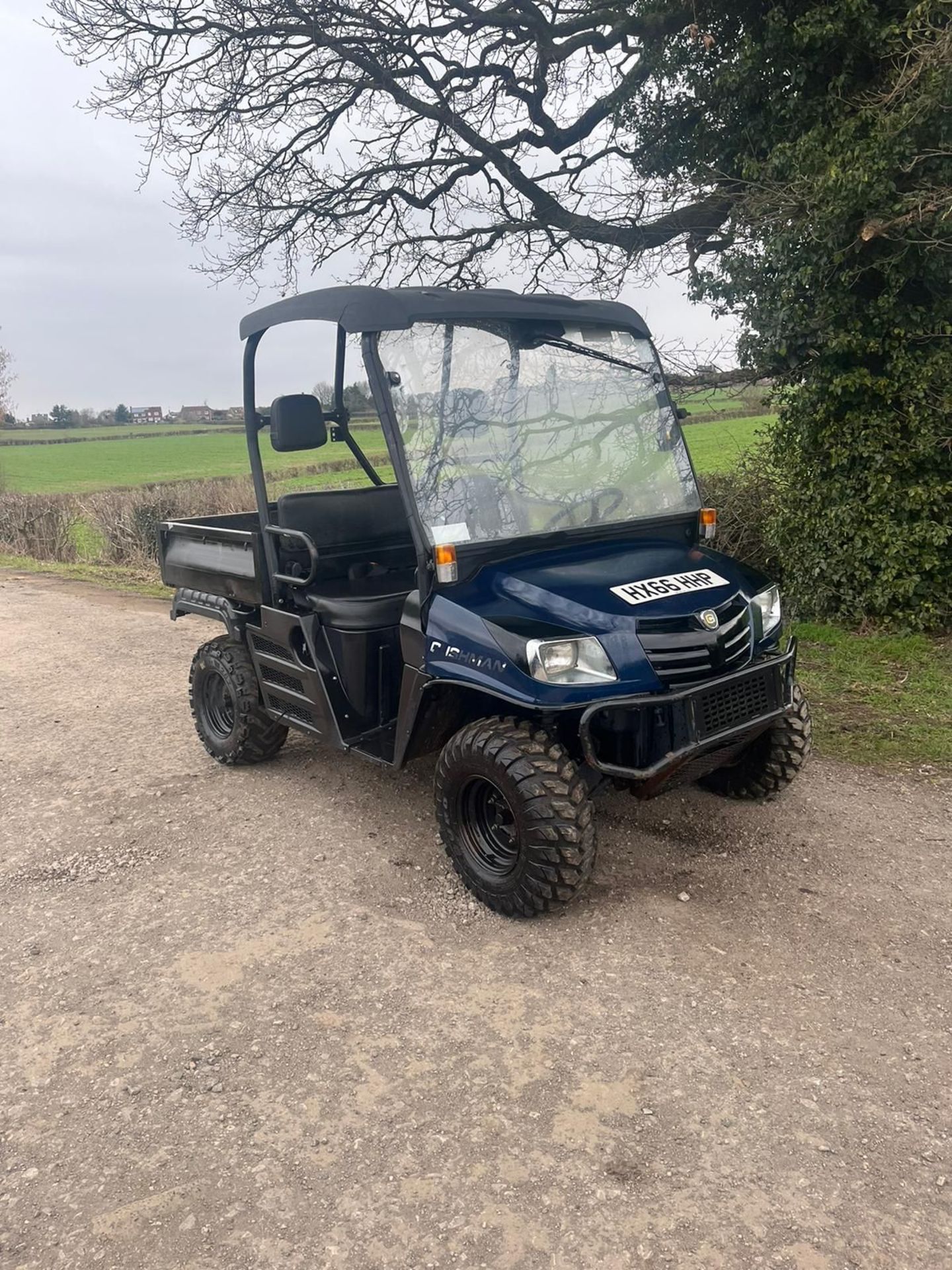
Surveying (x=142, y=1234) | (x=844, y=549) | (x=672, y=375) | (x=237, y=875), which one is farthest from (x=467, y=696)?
(x=672, y=375)

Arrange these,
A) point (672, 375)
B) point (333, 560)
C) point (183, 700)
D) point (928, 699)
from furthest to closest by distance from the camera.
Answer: point (672, 375), point (183, 700), point (928, 699), point (333, 560)

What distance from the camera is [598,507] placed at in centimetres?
407

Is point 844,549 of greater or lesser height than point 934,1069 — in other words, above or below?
above

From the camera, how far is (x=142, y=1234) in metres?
2.27

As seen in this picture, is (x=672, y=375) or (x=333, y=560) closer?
(x=333, y=560)

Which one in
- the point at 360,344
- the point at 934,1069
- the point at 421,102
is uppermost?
the point at 421,102

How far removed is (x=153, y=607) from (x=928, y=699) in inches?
331

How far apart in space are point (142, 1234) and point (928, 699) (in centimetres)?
556

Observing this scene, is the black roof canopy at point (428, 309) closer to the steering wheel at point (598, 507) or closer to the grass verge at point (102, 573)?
the steering wheel at point (598, 507)

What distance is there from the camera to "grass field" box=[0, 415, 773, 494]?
4770 millimetres

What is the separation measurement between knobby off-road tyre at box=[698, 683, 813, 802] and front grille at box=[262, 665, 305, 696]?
2.03 metres

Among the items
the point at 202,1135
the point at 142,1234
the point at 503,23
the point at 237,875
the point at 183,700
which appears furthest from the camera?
the point at 503,23

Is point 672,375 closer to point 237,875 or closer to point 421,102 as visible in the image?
point 421,102

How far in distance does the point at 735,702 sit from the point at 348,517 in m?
2.41
